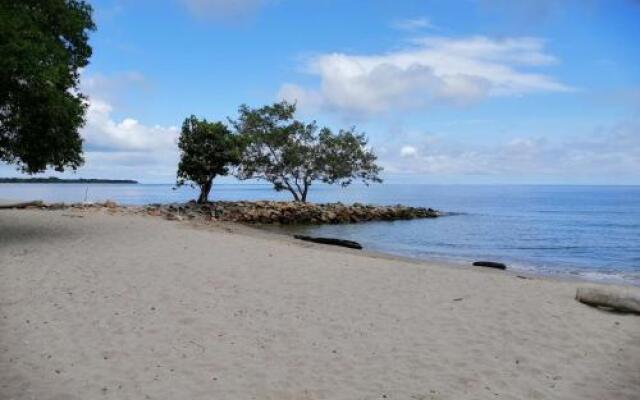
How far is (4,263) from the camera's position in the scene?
1321 centimetres

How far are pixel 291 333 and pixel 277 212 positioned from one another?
29.5 metres

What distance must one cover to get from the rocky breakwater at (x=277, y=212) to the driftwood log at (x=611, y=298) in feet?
71.3

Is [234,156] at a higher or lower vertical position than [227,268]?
higher

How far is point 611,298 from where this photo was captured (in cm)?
1094

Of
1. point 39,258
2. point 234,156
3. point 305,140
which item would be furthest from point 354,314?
point 305,140

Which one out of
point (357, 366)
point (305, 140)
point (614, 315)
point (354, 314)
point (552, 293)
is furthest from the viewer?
point (305, 140)

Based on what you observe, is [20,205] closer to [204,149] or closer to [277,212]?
[204,149]

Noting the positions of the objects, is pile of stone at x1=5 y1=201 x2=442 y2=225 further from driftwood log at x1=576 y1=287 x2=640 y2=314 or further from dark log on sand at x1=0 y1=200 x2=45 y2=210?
driftwood log at x1=576 y1=287 x2=640 y2=314

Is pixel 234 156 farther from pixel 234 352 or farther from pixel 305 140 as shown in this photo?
pixel 234 352

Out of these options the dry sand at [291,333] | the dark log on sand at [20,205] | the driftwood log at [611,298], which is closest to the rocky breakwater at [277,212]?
the dark log on sand at [20,205]

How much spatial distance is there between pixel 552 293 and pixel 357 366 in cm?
698

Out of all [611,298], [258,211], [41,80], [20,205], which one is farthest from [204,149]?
[611,298]

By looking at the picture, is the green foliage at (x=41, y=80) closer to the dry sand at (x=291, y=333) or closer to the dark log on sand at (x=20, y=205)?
the dry sand at (x=291, y=333)

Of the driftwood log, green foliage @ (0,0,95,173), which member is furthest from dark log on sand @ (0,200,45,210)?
the driftwood log
